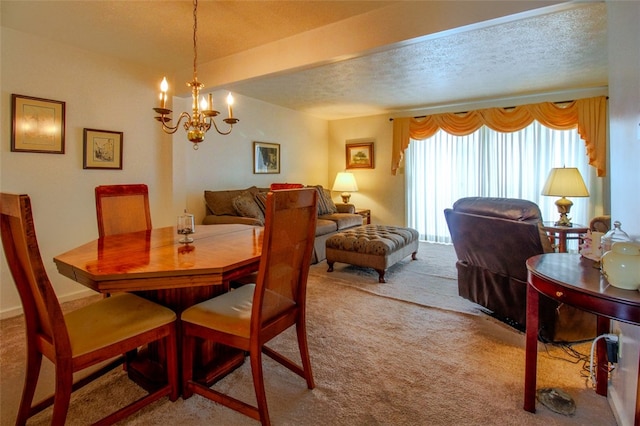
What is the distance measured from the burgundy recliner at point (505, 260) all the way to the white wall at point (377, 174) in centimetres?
327

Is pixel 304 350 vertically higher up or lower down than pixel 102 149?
lower down

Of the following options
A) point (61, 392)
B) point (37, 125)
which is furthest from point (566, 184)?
point (37, 125)

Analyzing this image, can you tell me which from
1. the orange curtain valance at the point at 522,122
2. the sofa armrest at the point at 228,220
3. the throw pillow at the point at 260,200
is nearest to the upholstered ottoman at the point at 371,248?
the sofa armrest at the point at 228,220

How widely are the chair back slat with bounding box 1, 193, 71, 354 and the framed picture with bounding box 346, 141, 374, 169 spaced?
5.42 m

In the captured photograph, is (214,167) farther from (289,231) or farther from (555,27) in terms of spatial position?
(555,27)

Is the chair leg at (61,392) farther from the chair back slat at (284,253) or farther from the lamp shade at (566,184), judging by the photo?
the lamp shade at (566,184)

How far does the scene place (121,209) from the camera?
2295 mm

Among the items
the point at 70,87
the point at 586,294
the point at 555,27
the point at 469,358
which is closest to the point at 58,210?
the point at 70,87

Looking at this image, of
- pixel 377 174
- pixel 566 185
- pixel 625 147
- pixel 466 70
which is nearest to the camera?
pixel 625 147

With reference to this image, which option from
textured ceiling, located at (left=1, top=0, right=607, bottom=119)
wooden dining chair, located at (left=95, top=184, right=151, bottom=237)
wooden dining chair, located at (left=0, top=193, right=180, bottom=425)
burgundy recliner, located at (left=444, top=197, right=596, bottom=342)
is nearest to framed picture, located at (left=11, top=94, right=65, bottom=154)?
textured ceiling, located at (left=1, top=0, right=607, bottom=119)

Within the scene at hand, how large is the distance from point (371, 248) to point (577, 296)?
2.30 meters

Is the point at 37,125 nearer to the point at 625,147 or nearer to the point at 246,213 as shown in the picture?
the point at 246,213

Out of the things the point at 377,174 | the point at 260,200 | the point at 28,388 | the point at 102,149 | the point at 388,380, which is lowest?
the point at 388,380

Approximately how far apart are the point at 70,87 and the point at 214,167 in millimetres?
1727
